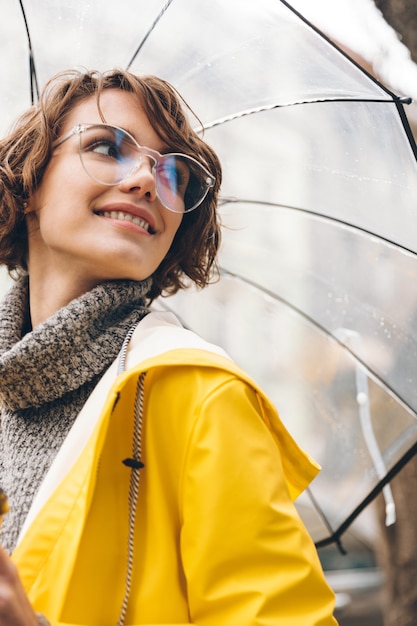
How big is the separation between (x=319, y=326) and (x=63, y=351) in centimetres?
168

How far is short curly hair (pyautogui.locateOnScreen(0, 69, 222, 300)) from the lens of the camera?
2102 millimetres

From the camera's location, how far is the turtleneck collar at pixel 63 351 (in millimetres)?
1794

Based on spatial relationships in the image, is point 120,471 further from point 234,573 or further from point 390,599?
point 390,599

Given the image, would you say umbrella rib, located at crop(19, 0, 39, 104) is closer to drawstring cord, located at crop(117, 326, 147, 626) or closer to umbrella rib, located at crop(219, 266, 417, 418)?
umbrella rib, located at crop(219, 266, 417, 418)

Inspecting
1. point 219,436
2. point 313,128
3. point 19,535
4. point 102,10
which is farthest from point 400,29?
point 19,535

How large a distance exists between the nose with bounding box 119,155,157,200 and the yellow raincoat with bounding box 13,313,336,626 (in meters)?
0.51

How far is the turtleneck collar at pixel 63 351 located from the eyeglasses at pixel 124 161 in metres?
0.28

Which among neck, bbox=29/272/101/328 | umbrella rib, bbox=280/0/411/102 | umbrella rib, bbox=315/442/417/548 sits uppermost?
umbrella rib, bbox=280/0/411/102

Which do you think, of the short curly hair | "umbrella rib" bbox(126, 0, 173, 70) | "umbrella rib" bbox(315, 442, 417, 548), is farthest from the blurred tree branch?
"umbrella rib" bbox(315, 442, 417, 548)

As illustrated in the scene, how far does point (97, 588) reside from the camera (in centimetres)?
147

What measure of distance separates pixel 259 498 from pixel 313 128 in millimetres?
1566

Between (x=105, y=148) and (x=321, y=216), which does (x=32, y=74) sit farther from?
(x=321, y=216)

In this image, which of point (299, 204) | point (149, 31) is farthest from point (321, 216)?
point (149, 31)

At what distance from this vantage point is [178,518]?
5.08 feet
